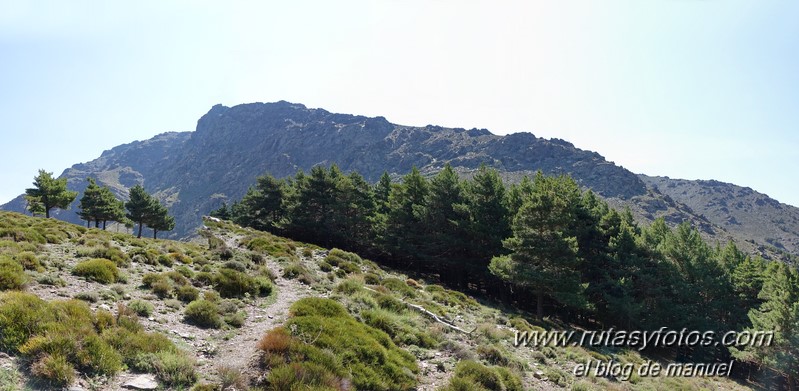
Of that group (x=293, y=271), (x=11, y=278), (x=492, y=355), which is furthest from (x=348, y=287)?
(x=11, y=278)

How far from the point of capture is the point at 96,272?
12.2 metres

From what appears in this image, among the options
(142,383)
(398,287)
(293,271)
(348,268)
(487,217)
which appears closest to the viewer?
(142,383)

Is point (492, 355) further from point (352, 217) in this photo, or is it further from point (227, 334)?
point (352, 217)

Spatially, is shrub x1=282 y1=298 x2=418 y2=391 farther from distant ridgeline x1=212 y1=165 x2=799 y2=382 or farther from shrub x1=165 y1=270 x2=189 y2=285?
distant ridgeline x1=212 y1=165 x2=799 y2=382

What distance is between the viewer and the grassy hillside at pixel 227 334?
6914 millimetres

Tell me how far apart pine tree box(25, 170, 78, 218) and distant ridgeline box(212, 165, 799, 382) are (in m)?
28.9

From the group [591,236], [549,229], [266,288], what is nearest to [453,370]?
[266,288]

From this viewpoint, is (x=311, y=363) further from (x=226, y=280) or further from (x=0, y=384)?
(x=226, y=280)

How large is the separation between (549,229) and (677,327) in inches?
623

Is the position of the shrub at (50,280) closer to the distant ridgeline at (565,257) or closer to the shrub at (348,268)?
the shrub at (348,268)

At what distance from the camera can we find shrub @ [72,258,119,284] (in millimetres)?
12082

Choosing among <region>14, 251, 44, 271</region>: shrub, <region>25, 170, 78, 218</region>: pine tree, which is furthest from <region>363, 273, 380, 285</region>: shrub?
<region>25, 170, 78, 218</region>: pine tree

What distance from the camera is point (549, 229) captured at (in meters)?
29.7

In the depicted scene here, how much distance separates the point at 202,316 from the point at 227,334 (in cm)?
121
